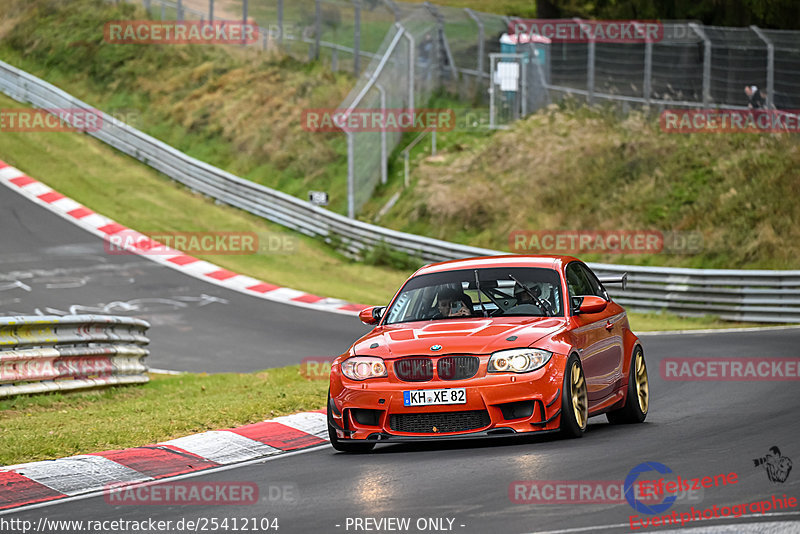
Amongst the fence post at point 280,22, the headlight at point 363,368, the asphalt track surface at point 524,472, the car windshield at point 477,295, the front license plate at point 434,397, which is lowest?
the asphalt track surface at point 524,472

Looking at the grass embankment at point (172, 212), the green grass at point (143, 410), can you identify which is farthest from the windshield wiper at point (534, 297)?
the grass embankment at point (172, 212)

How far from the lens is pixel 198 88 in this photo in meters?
41.7

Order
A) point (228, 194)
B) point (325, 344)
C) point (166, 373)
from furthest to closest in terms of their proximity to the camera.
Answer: point (228, 194), point (325, 344), point (166, 373)

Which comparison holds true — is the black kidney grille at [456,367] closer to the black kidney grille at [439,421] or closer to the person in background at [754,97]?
the black kidney grille at [439,421]

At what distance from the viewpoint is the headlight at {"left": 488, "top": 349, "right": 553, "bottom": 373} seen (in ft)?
29.9

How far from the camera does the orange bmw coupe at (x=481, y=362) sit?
9094 millimetres

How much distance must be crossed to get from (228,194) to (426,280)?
24.7 meters

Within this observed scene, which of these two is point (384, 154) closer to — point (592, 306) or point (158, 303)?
point (158, 303)

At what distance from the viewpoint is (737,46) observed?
91.2 feet

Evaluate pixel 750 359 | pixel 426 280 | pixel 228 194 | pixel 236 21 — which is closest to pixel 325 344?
pixel 750 359

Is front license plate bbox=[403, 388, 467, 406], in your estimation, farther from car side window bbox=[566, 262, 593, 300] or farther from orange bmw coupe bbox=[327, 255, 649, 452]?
car side window bbox=[566, 262, 593, 300]

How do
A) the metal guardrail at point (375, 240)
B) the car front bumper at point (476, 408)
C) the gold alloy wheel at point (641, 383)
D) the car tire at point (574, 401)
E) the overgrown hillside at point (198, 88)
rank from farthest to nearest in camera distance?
the overgrown hillside at point (198, 88) → the metal guardrail at point (375, 240) → the gold alloy wheel at point (641, 383) → the car tire at point (574, 401) → the car front bumper at point (476, 408)

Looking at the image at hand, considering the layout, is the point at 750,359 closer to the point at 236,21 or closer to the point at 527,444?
the point at 527,444

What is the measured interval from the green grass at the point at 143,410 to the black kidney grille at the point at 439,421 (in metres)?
2.43
